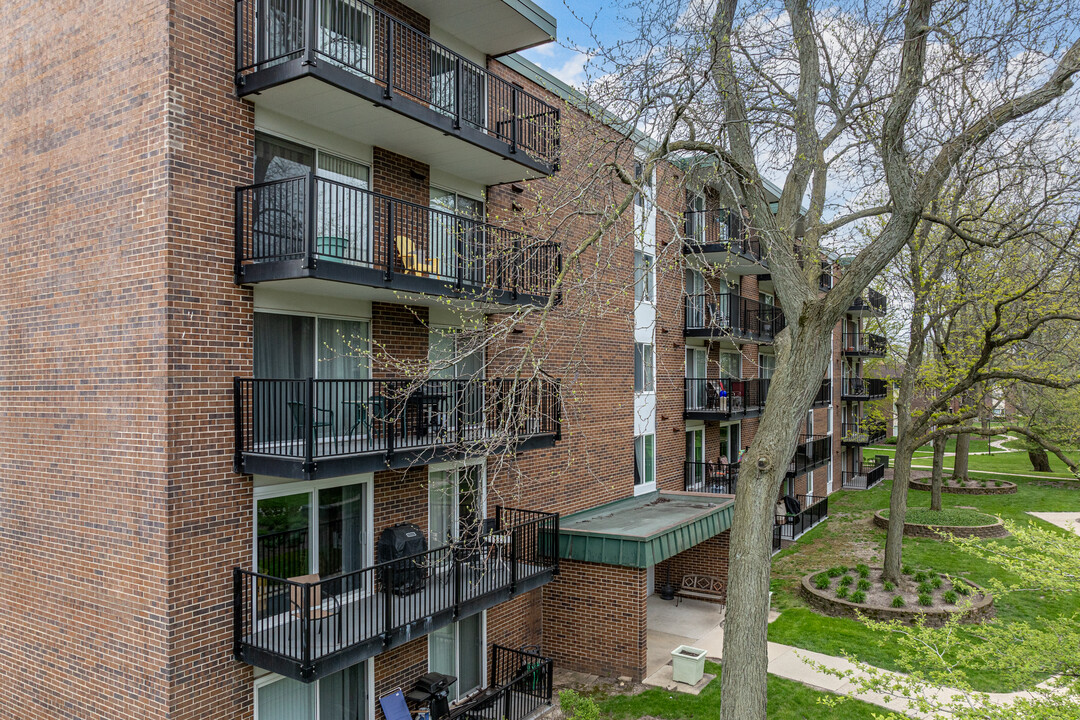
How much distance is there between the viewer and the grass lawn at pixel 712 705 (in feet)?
34.9

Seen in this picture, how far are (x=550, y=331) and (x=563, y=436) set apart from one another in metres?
2.25

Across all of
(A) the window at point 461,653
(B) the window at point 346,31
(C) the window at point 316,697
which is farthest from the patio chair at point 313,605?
(B) the window at point 346,31

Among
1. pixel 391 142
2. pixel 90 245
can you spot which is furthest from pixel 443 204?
pixel 90 245

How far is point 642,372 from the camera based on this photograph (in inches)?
682

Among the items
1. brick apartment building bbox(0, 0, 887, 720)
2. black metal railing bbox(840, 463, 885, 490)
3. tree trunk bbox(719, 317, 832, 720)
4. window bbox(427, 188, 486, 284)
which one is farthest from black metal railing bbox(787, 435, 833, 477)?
window bbox(427, 188, 486, 284)

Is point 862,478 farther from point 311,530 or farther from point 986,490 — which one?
point 311,530

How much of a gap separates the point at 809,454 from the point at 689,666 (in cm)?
1610

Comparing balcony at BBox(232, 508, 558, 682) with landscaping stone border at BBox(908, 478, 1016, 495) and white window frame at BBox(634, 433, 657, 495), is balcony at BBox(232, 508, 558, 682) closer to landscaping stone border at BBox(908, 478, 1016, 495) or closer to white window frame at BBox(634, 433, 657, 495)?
white window frame at BBox(634, 433, 657, 495)

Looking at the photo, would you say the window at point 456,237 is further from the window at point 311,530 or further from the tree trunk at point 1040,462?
the tree trunk at point 1040,462

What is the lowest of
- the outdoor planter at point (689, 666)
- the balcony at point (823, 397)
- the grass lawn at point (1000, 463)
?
the grass lawn at point (1000, 463)

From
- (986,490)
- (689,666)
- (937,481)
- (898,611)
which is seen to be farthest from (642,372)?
(986,490)

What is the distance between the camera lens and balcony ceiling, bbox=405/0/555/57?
10586mm

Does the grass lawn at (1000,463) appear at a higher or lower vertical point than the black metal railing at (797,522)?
lower

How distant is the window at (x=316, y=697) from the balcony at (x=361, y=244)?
4910mm
